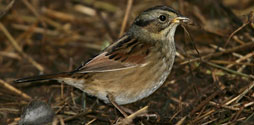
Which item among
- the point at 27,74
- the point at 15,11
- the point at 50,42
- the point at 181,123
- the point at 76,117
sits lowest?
the point at 181,123

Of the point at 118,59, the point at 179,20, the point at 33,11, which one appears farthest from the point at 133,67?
the point at 33,11

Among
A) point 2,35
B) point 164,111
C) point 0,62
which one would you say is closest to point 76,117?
point 164,111

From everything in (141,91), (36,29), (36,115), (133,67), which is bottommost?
(141,91)

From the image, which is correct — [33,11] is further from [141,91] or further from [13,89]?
[141,91]

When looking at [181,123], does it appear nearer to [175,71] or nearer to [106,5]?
[175,71]

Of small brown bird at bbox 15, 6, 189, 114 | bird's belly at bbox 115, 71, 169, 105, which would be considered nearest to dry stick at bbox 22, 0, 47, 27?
small brown bird at bbox 15, 6, 189, 114

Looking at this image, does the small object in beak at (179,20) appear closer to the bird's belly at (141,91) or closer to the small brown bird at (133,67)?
the small brown bird at (133,67)

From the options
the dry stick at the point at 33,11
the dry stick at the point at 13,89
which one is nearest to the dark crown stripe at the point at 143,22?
the dry stick at the point at 13,89
